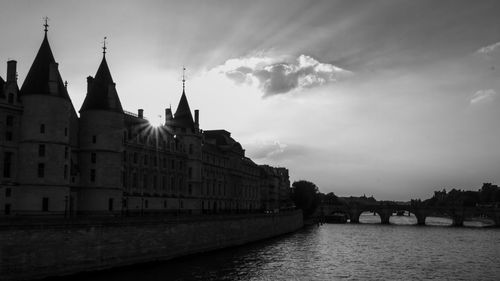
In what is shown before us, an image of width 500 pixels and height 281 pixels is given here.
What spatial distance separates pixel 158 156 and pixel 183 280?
33.6 metres

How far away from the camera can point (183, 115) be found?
286 feet

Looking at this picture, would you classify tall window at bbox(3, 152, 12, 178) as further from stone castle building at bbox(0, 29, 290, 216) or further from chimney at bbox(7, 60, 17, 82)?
chimney at bbox(7, 60, 17, 82)

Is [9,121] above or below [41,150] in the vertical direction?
above

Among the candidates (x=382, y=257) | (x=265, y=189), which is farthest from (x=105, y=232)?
(x=265, y=189)

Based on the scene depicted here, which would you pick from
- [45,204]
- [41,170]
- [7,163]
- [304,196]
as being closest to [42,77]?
[7,163]

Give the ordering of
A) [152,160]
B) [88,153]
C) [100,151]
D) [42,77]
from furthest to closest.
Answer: [152,160] < [100,151] < [88,153] < [42,77]

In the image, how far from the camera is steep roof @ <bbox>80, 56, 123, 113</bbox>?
60.3m

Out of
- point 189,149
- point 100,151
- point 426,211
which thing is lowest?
point 426,211

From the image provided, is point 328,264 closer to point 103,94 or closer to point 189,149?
point 103,94

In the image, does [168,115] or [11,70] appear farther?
[168,115]

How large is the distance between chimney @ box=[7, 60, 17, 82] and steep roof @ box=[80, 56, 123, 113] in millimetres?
9929

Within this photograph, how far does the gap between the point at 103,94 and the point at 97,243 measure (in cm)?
2002

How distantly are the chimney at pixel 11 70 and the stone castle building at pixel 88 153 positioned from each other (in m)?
0.10

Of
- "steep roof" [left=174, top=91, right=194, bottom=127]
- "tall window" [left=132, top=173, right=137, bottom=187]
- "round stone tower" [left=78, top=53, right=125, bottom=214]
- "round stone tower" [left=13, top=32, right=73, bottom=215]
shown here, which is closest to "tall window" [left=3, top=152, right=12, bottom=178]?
"round stone tower" [left=13, top=32, right=73, bottom=215]
